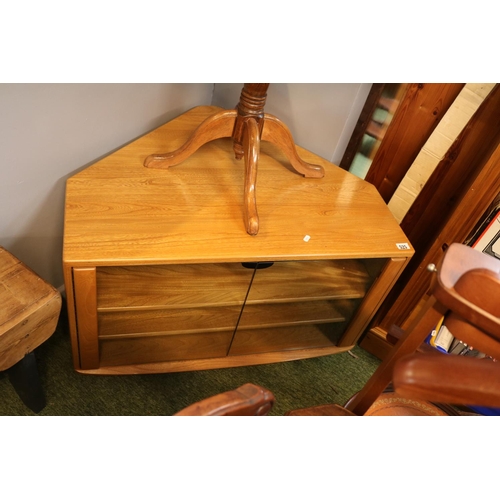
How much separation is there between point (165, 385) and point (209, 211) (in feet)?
2.16

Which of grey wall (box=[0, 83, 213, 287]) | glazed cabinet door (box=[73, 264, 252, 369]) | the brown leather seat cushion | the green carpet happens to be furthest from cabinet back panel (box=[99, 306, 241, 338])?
the brown leather seat cushion

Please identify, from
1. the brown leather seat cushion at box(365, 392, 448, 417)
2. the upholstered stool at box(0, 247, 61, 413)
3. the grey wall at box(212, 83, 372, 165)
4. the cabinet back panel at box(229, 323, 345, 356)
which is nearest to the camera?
the brown leather seat cushion at box(365, 392, 448, 417)

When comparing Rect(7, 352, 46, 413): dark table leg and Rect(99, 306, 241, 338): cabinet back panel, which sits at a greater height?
Rect(99, 306, 241, 338): cabinet back panel

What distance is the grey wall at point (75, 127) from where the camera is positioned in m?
1.23

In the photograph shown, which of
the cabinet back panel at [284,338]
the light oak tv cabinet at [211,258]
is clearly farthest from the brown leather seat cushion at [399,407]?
the cabinet back panel at [284,338]

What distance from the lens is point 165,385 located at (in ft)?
5.28

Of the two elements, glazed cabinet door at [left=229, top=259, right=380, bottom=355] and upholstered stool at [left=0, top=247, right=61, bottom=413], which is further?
glazed cabinet door at [left=229, top=259, right=380, bottom=355]

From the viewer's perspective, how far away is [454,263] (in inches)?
22.7

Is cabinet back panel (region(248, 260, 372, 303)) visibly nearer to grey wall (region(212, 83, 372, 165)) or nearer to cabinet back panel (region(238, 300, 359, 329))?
cabinet back panel (region(238, 300, 359, 329))

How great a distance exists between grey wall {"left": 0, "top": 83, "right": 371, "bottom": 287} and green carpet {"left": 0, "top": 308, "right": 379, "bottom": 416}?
0.32m

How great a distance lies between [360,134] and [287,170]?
0.90ft

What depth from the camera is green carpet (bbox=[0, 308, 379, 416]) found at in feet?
4.95

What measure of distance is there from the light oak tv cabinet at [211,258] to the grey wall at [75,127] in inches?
3.1
